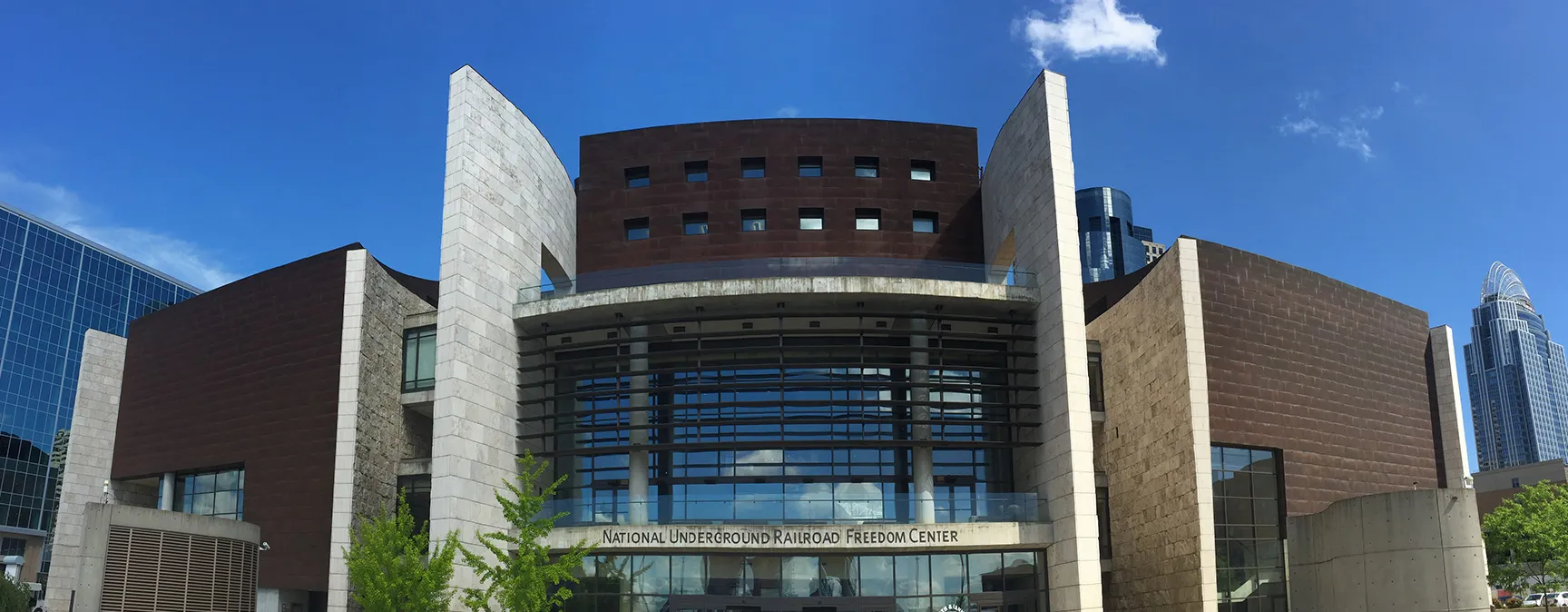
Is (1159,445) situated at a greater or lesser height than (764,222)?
lesser

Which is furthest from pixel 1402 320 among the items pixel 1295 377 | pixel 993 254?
pixel 993 254

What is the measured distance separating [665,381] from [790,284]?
23.3 ft

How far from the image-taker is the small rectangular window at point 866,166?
50.2 m

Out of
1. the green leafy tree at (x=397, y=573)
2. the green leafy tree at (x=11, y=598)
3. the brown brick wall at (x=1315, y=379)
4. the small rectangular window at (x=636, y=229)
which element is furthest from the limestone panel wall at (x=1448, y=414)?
the green leafy tree at (x=11, y=598)

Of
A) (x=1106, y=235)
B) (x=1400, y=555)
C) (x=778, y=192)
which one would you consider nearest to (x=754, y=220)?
(x=778, y=192)

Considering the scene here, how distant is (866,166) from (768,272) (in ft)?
37.7

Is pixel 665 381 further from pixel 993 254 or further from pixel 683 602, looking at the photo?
pixel 993 254

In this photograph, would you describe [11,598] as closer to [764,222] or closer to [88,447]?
[88,447]

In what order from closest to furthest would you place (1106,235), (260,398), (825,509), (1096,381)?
(825,509)
(260,398)
(1096,381)
(1106,235)

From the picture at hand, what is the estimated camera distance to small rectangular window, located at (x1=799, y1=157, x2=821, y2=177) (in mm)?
50188

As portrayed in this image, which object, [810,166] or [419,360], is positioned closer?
[419,360]

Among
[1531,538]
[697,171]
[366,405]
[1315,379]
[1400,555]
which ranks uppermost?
[697,171]

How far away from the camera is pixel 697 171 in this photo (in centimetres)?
5038

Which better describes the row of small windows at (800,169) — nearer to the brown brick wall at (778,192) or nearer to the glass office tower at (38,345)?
the brown brick wall at (778,192)
